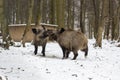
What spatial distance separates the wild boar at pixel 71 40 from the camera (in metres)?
12.8

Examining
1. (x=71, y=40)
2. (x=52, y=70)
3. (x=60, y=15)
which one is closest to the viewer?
(x=52, y=70)

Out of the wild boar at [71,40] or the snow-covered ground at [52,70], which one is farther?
the wild boar at [71,40]

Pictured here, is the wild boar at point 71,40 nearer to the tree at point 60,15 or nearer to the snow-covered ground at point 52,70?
the snow-covered ground at point 52,70

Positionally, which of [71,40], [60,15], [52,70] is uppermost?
[60,15]

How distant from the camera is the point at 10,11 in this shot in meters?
42.9

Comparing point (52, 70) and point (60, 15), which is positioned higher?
point (60, 15)

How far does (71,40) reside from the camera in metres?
12.9

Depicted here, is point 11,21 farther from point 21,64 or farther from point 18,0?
point 21,64

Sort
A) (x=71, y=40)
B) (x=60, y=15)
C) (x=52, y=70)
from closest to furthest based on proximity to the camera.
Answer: (x=52, y=70)
(x=71, y=40)
(x=60, y=15)

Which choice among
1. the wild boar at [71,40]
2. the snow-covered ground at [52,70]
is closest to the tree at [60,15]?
the wild boar at [71,40]

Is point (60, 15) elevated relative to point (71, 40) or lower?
elevated

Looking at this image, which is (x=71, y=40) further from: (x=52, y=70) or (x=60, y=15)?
(x=60, y=15)

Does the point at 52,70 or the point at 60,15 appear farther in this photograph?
the point at 60,15

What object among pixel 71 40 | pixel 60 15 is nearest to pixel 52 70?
pixel 71 40
